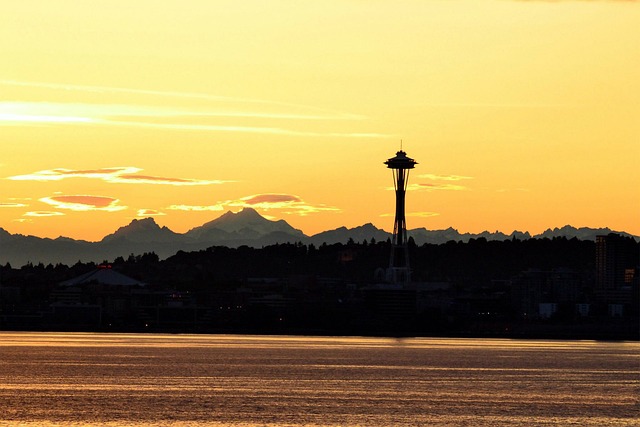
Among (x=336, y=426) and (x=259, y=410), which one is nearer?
(x=336, y=426)

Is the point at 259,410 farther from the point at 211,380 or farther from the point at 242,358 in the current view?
the point at 242,358

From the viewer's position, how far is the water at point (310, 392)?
3917 inches

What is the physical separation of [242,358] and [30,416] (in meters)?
85.1

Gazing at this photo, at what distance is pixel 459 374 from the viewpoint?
500ft

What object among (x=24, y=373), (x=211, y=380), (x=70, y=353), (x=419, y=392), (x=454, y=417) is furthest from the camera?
(x=70, y=353)

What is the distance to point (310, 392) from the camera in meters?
121

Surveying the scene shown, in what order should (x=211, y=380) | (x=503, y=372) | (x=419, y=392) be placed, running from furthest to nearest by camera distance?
(x=503, y=372)
(x=211, y=380)
(x=419, y=392)

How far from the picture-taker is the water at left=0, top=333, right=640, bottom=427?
99.5 meters

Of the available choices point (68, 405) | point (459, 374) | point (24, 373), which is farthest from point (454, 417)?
point (24, 373)

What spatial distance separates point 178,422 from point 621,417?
33.4 metres

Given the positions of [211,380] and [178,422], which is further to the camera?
[211,380]

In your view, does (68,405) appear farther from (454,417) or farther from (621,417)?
(621,417)

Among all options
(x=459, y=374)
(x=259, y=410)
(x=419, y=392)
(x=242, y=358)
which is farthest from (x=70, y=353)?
→ (x=259, y=410)

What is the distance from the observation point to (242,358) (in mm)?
183125
